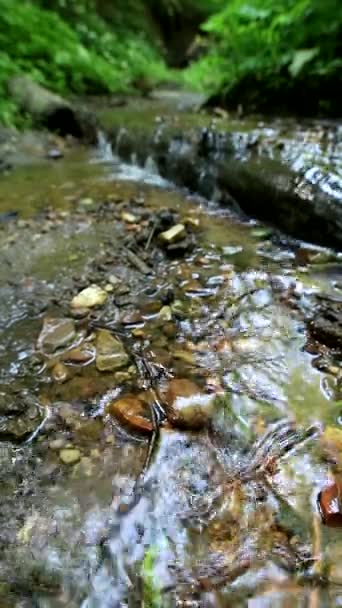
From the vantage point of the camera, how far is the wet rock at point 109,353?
197cm

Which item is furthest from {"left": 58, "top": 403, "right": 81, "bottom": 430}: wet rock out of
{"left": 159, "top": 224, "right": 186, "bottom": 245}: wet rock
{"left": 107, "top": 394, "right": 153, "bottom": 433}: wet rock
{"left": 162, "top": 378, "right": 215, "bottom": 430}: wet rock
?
{"left": 159, "top": 224, "right": 186, "bottom": 245}: wet rock

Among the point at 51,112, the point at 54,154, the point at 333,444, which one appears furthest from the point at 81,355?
the point at 51,112

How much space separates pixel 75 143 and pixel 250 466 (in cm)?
499

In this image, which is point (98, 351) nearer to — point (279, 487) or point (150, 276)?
point (150, 276)

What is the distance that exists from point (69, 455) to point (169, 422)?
38 cm

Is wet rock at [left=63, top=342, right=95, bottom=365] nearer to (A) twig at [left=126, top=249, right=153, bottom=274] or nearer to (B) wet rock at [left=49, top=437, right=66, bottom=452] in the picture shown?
(B) wet rock at [left=49, top=437, right=66, bottom=452]

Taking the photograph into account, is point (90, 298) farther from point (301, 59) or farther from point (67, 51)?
point (67, 51)

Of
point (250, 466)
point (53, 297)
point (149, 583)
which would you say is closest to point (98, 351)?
point (53, 297)

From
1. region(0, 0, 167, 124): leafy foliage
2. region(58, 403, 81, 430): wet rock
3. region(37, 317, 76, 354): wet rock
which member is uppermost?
region(0, 0, 167, 124): leafy foliage

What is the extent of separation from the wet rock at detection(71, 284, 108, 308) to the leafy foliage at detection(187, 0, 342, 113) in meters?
3.10

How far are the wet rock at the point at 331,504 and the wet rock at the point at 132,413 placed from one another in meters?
0.62

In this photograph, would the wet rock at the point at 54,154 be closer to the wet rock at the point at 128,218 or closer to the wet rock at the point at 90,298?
the wet rock at the point at 128,218

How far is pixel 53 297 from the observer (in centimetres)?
247

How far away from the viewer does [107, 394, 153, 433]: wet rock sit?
65.7 inches
